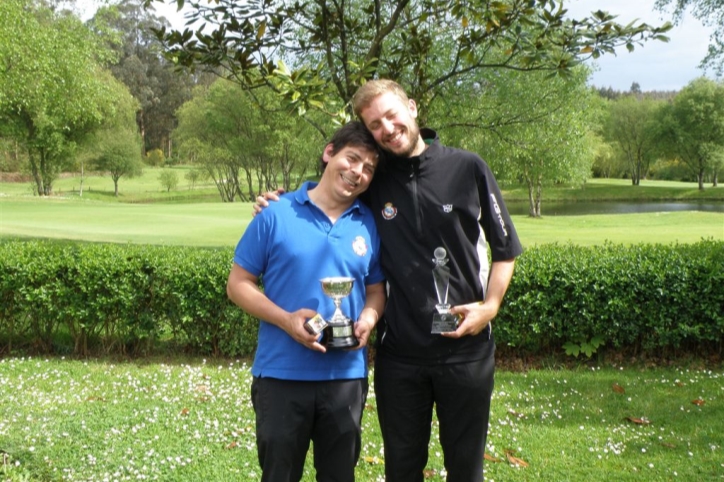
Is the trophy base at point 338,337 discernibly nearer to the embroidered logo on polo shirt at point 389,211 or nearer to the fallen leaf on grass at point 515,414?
the embroidered logo on polo shirt at point 389,211

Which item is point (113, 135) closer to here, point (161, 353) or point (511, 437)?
point (161, 353)

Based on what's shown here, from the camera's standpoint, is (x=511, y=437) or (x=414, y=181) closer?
(x=414, y=181)

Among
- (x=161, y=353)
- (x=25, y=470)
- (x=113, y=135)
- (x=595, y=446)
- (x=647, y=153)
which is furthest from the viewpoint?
(x=647, y=153)

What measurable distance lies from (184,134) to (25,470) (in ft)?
190

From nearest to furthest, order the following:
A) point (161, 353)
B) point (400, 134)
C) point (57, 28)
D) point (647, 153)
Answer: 1. point (400, 134)
2. point (161, 353)
3. point (57, 28)
4. point (647, 153)

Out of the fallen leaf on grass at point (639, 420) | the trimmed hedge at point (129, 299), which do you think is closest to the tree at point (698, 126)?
the fallen leaf on grass at point (639, 420)

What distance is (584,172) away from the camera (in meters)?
39.2

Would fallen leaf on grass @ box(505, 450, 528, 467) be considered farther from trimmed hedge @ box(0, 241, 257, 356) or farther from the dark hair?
trimmed hedge @ box(0, 241, 257, 356)

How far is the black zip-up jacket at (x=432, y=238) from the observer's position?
8.93 feet

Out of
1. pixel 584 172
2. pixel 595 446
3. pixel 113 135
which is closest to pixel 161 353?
pixel 595 446

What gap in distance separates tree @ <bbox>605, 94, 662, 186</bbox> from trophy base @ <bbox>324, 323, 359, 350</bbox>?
71.9 metres

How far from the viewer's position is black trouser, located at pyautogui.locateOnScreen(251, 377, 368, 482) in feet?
8.64

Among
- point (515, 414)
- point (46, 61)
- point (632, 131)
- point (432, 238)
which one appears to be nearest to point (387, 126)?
point (432, 238)

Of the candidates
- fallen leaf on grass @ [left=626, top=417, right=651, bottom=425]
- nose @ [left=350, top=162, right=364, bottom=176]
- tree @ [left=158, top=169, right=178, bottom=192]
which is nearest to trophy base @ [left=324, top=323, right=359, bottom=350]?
nose @ [left=350, top=162, right=364, bottom=176]
